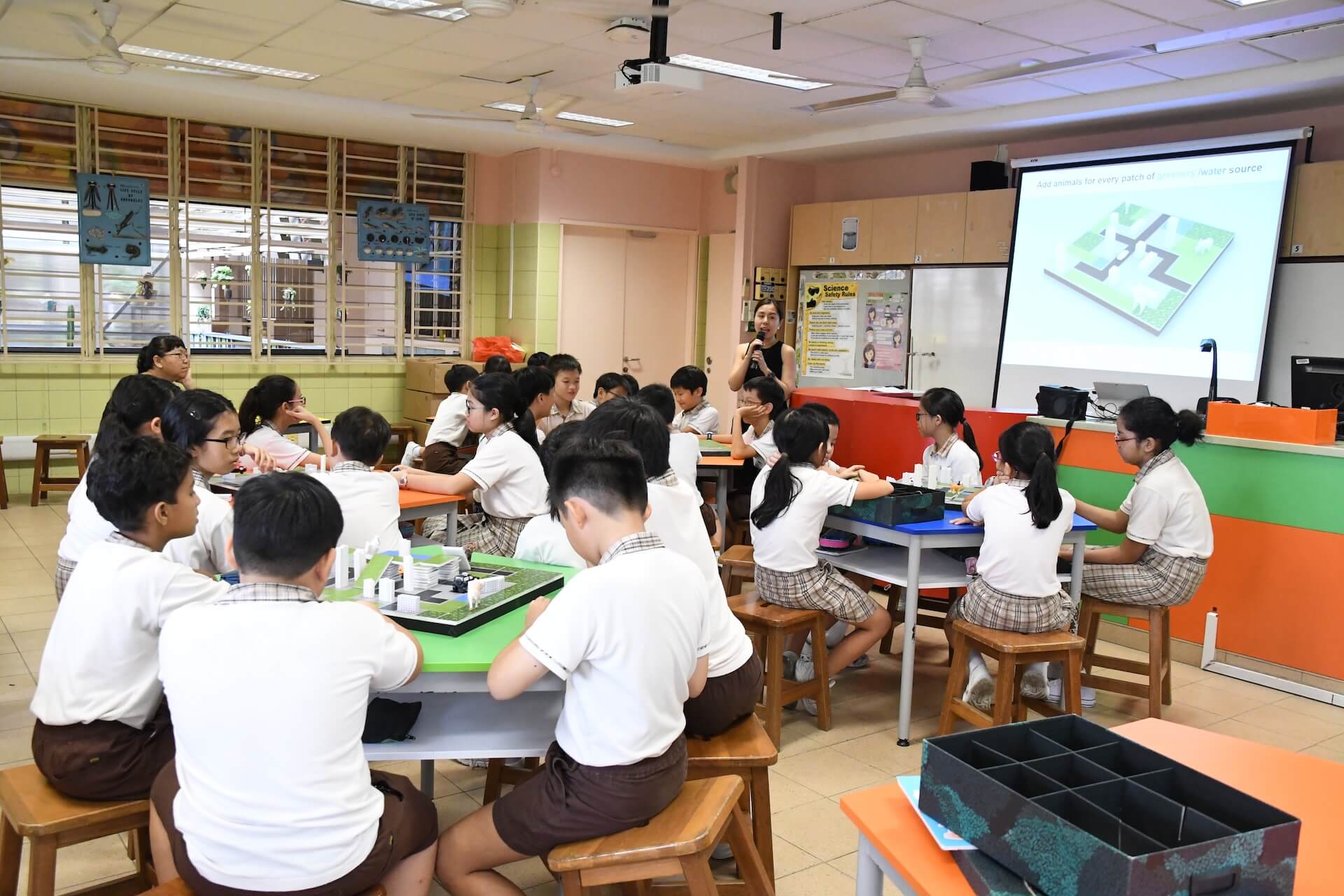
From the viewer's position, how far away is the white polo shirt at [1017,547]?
12.5 ft

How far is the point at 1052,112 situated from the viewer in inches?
281

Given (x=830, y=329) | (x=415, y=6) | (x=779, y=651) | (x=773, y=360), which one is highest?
(x=415, y=6)

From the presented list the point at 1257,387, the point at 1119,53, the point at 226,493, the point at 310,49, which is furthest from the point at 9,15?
the point at 1257,387

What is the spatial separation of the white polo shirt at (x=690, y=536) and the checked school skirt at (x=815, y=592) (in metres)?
1.01

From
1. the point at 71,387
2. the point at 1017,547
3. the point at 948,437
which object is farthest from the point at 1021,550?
the point at 71,387

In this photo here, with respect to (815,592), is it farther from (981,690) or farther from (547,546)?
(547,546)

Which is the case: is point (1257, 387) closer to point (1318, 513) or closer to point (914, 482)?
point (1318, 513)

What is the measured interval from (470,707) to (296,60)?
555cm

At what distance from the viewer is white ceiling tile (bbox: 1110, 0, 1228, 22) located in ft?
16.2

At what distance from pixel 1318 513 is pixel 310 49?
6098mm

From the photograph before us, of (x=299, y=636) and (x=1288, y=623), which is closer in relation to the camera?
(x=299, y=636)

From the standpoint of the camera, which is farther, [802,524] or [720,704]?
[802,524]

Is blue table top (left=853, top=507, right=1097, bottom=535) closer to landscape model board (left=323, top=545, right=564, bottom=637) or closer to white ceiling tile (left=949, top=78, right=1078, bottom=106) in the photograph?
landscape model board (left=323, top=545, right=564, bottom=637)

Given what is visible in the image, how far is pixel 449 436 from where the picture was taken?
5.67 metres
